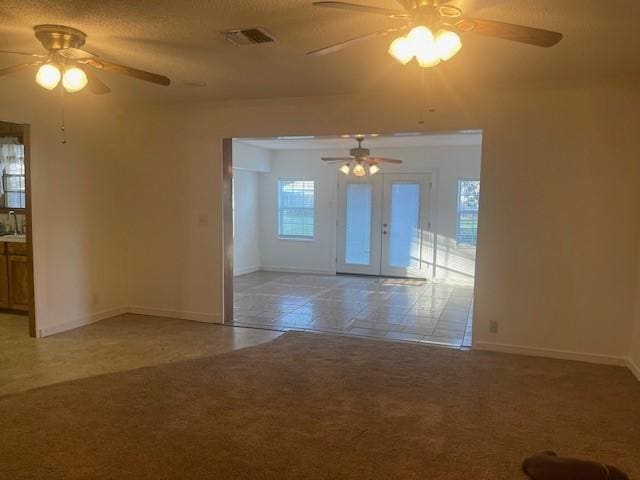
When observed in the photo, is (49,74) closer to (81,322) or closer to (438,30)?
(438,30)

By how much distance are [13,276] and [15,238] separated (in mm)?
426

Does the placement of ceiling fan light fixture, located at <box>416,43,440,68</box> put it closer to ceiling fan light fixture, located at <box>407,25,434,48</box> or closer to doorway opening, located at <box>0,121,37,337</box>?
ceiling fan light fixture, located at <box>407,25,434,48</box>

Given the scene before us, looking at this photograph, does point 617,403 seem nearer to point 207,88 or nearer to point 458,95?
point 458,95

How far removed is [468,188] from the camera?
8.14 m

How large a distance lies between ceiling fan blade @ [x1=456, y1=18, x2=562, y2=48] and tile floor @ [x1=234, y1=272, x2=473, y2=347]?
306cm

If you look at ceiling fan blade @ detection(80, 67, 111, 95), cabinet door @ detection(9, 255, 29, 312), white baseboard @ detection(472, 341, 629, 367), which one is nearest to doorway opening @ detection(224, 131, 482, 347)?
white baseboard @ detection(472, 341, 629, 367)

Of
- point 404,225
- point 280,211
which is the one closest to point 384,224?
point 404,225

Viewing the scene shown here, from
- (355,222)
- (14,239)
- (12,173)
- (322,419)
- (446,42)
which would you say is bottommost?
(322,419)

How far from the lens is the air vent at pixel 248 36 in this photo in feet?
9.40

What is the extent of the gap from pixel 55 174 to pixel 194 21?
277 cm

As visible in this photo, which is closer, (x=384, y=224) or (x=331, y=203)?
(x=384, y=224)

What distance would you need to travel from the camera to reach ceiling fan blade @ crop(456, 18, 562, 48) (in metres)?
2.07

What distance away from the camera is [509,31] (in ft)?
6.95

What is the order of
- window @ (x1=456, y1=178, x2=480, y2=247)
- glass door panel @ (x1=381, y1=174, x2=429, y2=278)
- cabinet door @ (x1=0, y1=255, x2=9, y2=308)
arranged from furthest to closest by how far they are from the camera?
glass door panel @ (x1=381, y1=174, x2=429, y2=278) < window @ (x1=456, y1=178, x2=480, y2=247) < cabinet door @ (x1=0, y1=255, x2=9, y2=308)
